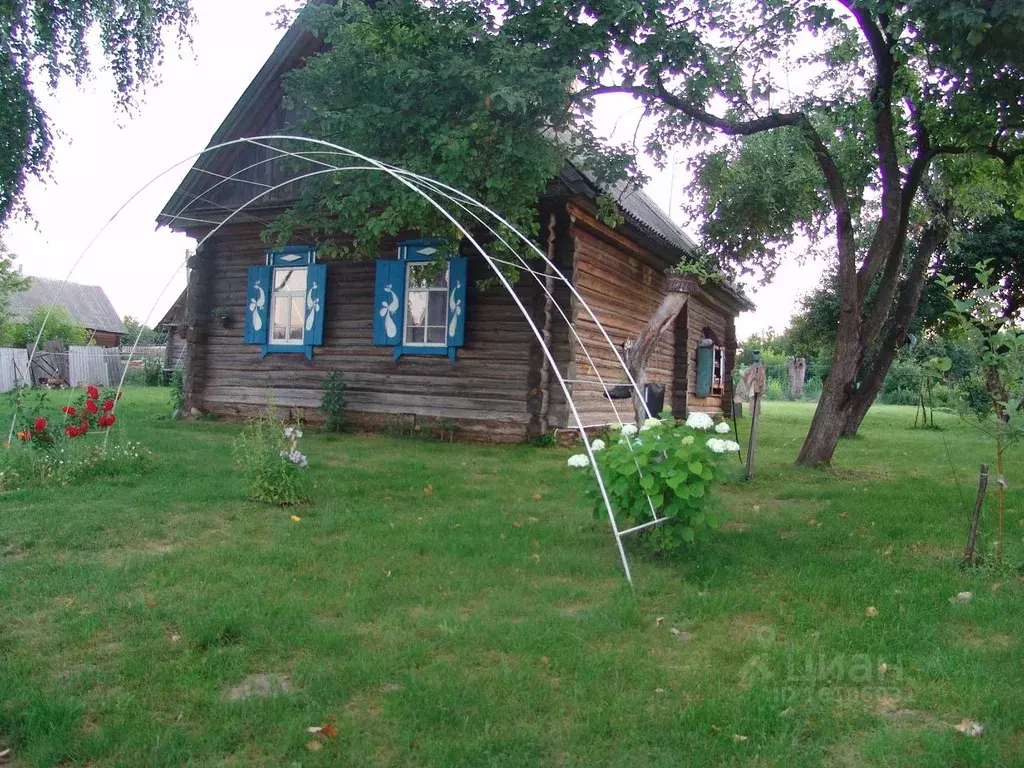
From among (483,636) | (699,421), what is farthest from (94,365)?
(483,636)

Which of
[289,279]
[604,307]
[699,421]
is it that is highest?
[289,279]

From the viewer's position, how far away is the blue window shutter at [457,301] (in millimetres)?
11000

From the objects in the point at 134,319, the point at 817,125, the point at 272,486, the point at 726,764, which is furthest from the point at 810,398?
the point at 134,319

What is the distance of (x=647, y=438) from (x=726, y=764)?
2.38m

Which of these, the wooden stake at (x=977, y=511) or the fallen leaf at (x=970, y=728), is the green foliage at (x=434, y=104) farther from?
the fallen leaf at (x=970, y=728)

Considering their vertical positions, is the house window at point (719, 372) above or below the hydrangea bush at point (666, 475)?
above

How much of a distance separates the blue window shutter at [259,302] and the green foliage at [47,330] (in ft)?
73.1

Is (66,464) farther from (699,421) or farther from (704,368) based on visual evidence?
(704,368)

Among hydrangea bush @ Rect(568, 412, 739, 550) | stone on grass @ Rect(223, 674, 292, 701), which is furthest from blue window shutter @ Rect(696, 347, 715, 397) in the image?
stone on grass @ Rect(223, 674, 292, 701)

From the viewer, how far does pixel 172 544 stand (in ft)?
16.6

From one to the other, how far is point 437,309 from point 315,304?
7.12ft

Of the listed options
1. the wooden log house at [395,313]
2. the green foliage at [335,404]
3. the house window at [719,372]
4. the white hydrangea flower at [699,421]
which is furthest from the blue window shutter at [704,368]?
the white hydrangea flower at [699,421]

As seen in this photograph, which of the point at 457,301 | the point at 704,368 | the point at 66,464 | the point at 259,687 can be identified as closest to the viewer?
the point at 259,687

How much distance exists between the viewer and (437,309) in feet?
37.8
